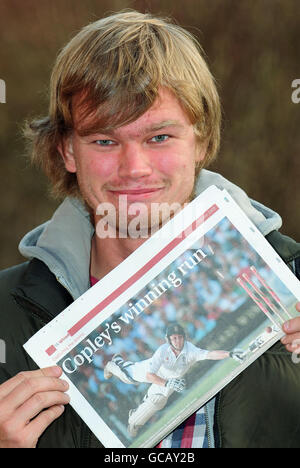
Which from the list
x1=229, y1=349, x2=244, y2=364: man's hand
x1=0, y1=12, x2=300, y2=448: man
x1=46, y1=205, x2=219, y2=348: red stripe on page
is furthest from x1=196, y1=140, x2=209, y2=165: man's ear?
x1=229, y1=349, x2=244, y2=364: man's hand

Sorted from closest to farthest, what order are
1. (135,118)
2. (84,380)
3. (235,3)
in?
(84,380)
(135,118)
(235,3)

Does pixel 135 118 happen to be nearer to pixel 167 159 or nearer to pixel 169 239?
pixel 167 159

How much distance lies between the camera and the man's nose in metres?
0.85

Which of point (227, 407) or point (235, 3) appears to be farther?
point (235, 3)

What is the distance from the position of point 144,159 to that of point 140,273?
0.58ft

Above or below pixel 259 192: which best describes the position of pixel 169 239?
above

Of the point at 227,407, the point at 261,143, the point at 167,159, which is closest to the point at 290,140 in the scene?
the point at 261,143

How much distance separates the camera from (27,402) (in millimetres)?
724

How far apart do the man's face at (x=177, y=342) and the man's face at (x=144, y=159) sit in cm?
19

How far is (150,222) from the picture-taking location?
894mm

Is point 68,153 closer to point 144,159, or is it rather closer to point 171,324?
point 144,159

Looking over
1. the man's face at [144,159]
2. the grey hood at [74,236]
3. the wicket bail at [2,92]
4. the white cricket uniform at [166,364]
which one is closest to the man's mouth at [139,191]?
the man's face at [144,159]

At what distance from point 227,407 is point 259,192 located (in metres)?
1.14

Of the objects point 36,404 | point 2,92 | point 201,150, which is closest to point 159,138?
point 201,150
